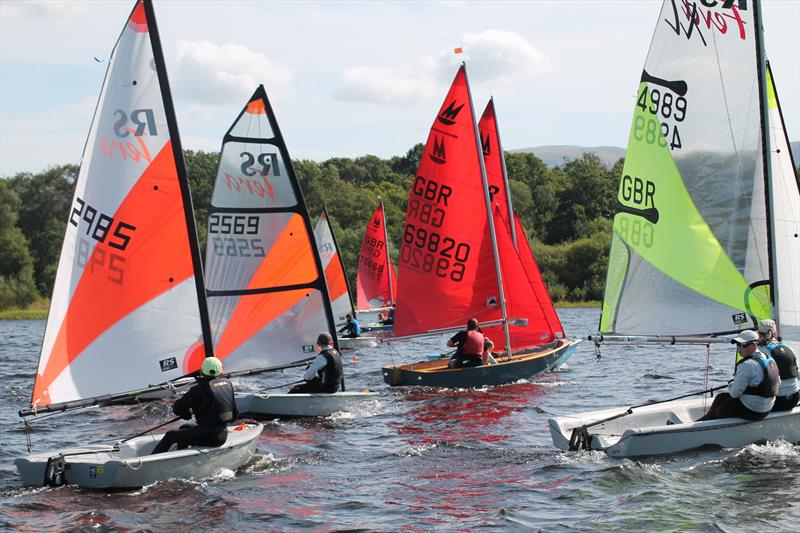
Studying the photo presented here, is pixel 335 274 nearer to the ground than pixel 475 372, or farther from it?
farther from it

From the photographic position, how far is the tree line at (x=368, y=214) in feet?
185

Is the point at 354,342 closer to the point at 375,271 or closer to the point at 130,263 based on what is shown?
the point at 375,271

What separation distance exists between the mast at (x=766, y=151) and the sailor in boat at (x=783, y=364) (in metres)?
0.69

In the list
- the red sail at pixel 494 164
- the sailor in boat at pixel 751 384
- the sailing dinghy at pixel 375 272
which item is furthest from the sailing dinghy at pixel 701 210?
the sailing dinghy at pixel 375 272

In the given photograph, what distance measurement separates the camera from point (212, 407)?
11.1 meters

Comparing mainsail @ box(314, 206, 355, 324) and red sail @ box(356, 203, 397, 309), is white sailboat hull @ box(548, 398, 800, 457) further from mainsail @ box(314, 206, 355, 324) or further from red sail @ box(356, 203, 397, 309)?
red sail @ box(356, 203, 397, 309)

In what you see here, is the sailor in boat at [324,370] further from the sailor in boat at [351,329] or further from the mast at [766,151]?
the sailor in boat at [351,329]

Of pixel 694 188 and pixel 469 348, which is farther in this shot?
pixel 469 348

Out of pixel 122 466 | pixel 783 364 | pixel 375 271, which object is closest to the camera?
pixel 122 466

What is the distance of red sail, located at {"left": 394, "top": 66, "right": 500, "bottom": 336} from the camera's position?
1998 centimetres

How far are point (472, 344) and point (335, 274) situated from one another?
1604cm

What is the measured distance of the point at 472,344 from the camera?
18688mm

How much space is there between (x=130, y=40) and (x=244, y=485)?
548 cm

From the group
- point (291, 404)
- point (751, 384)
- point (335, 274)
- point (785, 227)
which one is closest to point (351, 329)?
point (335, 274)
